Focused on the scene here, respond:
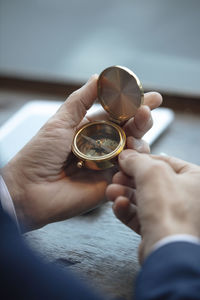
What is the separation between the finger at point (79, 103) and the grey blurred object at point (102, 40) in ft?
2.49

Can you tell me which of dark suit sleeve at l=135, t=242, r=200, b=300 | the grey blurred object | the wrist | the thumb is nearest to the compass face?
the thumb

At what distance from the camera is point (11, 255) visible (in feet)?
1.99

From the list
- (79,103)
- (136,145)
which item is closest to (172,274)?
(136,145)

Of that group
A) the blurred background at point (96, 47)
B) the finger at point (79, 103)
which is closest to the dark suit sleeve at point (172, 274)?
the finger at point (79, 103)

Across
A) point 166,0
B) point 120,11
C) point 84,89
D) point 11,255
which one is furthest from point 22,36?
point 11,255

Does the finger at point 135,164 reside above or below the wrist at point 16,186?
above

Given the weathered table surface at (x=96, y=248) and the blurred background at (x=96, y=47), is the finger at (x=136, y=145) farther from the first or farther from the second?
the blurred background at (x=96, y=47)

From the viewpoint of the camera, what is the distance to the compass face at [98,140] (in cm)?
122

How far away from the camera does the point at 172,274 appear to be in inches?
26.6

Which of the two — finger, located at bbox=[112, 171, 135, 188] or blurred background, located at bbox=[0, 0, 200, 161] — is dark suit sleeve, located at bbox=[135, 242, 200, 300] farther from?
blurred background, located at bbox=[0, 0, 200, 161]

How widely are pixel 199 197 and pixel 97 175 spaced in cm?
44

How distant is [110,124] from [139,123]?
10 cm

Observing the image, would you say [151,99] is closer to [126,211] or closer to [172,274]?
[126,211]

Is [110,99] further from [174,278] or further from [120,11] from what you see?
[120,11]
